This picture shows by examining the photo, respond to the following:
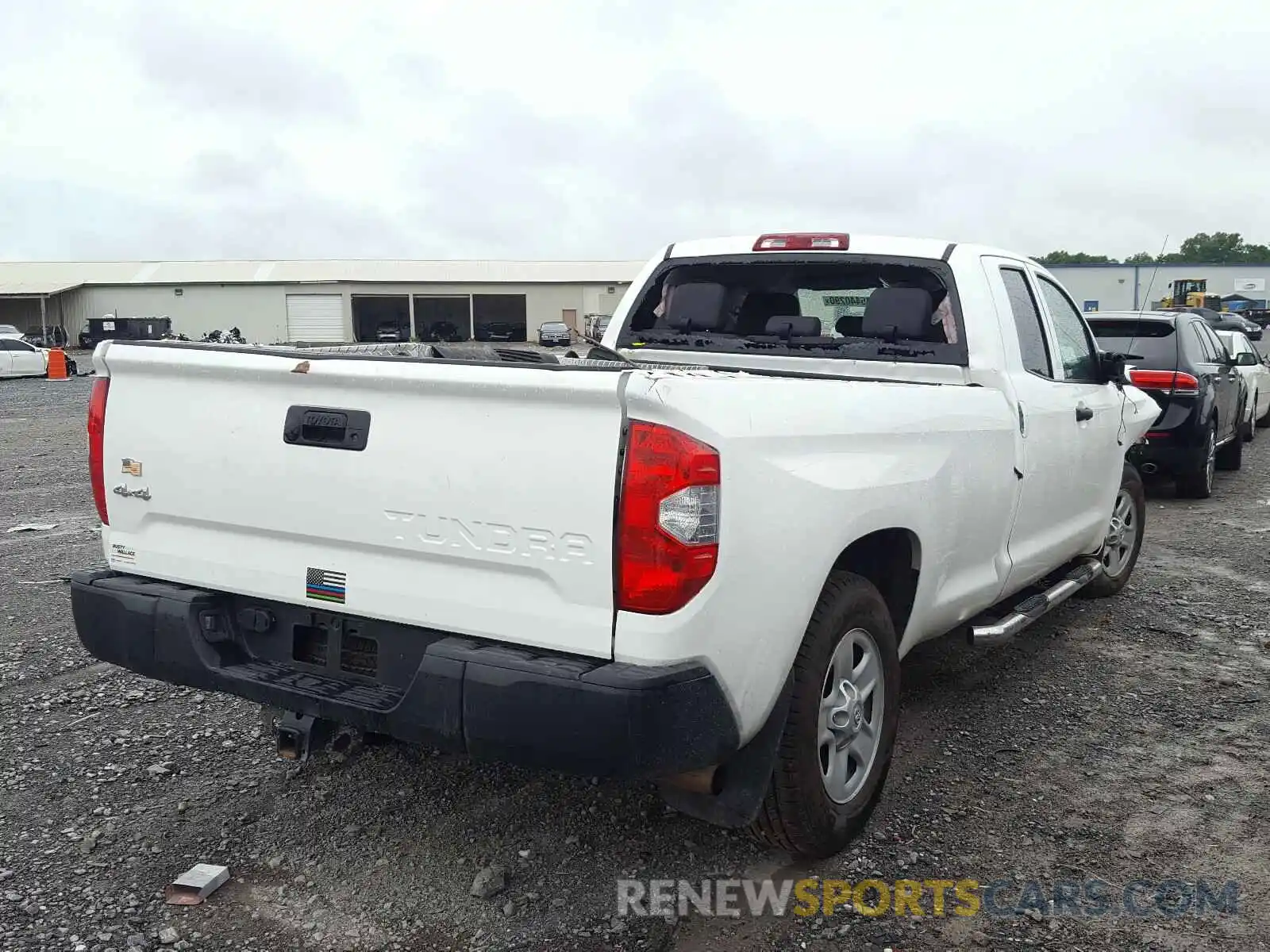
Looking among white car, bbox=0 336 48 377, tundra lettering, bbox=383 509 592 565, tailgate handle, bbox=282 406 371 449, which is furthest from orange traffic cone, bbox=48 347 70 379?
tundra lettering, bbox=383 509 592 565

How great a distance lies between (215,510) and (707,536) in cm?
152

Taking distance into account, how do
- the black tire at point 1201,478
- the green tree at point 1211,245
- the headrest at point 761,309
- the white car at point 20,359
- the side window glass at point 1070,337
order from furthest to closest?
the green tree at point 1211,245 < the white car at point 20,359 < the black tire at point 1201,478 < the headrest at point 761,309 < the side window glass at point 1070,337

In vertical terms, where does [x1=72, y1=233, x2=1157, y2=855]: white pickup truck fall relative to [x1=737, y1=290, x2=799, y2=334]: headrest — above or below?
below

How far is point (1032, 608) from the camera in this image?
15.3 feet

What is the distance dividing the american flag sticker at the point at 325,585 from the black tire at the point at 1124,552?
15.1ft

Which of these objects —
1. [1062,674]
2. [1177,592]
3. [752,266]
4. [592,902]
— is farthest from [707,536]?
[1177,592]

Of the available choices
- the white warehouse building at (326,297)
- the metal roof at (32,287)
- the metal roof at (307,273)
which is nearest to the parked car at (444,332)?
the white warehouse building at (326,297)

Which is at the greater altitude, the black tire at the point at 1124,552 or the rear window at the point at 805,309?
the rear window at the point at 805,309

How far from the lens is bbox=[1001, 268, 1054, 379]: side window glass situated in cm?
477

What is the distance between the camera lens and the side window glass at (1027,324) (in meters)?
4.77

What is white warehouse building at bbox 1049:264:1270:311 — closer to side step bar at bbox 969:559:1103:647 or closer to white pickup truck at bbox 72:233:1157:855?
side step bar at bbox 969:559:1103:647

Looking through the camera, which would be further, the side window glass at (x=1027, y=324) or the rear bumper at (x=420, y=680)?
the side window glass at (x=1027, y=324)

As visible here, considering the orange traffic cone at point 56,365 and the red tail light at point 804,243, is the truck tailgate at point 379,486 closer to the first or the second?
the red tail light at point 804,243

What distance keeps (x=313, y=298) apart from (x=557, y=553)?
201ft
